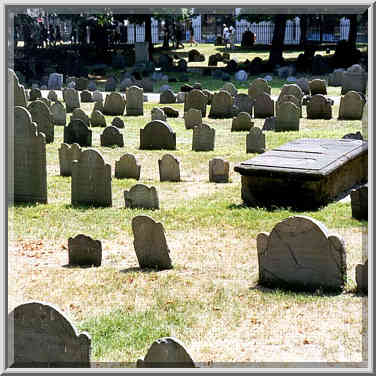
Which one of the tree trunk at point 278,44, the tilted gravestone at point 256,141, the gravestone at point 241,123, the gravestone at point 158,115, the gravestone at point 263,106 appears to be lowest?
→ the tilted gravestone at point 256,141

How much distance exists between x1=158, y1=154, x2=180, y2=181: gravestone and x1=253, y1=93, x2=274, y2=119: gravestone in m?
9.36

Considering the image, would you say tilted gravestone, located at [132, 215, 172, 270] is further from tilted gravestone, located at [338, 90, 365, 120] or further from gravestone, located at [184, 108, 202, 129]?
tilted gravestone, located at [338, 90, 365, 120]

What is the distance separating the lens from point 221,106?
989 inches

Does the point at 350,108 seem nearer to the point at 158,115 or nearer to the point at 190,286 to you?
the point at 158,115

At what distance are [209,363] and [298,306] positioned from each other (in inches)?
65.0

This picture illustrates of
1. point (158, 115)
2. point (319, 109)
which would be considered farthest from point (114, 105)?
point (319, 109)

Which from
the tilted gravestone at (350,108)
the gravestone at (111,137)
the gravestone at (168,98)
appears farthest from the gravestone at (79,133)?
the gravestone at (168,98)

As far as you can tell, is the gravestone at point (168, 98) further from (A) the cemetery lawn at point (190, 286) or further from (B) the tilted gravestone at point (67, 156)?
(A) the cemetery lawn at point (190, 286)

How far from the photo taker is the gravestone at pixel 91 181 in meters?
13.3

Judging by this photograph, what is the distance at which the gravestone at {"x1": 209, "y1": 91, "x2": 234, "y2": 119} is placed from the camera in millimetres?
25031

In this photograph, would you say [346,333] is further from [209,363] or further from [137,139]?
[137,139]

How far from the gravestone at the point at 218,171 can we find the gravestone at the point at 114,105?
1055 centimetres

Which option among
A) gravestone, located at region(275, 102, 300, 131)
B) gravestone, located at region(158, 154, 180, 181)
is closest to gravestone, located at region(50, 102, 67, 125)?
gravestone, located at region(275, 102, 300, 131)

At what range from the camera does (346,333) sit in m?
7.63
